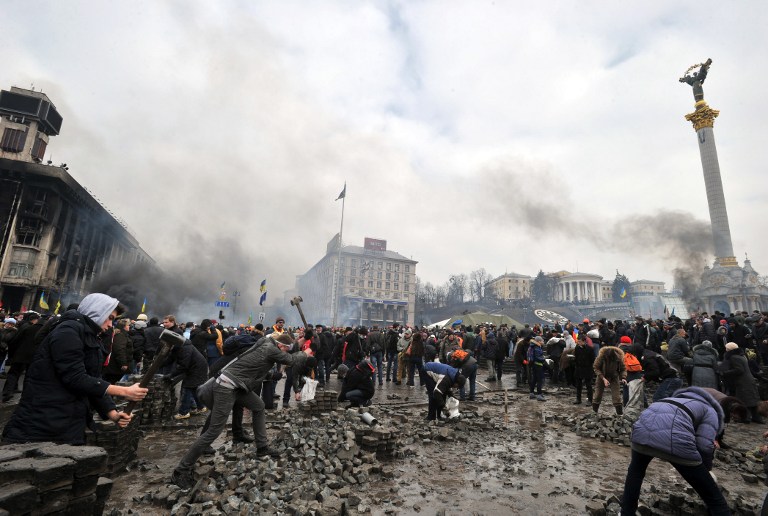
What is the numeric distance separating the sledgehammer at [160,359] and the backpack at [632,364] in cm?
978

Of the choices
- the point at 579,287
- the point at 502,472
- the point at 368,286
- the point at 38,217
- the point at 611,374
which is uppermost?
the point at 579,287

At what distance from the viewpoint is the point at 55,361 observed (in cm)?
318

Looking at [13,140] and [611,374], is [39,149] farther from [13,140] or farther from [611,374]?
[611,374]

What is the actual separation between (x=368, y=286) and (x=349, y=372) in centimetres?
8526

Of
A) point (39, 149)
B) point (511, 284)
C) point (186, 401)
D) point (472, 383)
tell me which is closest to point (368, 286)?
point (511, 284)

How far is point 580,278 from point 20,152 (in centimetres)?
12732

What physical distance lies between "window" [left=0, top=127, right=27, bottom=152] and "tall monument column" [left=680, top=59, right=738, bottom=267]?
3027 inches

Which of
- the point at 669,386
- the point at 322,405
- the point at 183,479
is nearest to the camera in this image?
the point at 183,479

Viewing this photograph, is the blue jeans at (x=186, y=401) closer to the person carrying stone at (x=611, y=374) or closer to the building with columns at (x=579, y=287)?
the person carrying stone at (x=611, y=374)

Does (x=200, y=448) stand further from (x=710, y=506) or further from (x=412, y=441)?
(x=710, y=506)

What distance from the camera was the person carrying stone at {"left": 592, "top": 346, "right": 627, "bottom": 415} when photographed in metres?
9.09

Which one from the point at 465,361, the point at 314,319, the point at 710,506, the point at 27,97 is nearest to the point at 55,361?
the point at 710,506

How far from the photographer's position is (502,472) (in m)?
5.94

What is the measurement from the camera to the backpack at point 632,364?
8.91 metres
